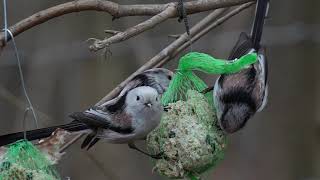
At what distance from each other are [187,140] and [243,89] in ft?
1.41

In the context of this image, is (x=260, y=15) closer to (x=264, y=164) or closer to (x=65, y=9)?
(x=65, y=9)

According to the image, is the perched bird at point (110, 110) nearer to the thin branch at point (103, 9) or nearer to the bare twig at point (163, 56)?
the bare twig at point (163, 56)

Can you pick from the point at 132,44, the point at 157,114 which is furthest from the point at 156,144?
the point at 132,44

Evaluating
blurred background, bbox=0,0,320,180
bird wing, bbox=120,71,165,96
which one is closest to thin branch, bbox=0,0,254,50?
bird wing, bbox=120,71,165,96

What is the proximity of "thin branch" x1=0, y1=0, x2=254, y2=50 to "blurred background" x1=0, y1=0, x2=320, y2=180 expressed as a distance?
2101 millimetres

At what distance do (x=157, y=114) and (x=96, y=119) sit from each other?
23 cm

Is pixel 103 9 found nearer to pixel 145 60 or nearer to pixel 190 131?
pixel 190 131

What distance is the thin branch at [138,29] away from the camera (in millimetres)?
2418

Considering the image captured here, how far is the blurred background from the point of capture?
4.98 meters

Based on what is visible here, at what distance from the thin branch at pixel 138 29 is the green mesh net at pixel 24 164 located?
1.38 feet

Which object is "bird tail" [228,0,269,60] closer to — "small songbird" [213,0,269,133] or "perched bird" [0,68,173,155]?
"small songbird" [213,0,269,133]

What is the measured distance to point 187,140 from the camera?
2307 millimetres

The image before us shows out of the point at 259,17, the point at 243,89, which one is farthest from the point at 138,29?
the point at 259,17

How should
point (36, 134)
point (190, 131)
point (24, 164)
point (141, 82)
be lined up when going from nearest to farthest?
1. point (24, 164)
2. point (190, 131)
3. point (36, 134)
4. point (141, 82)
